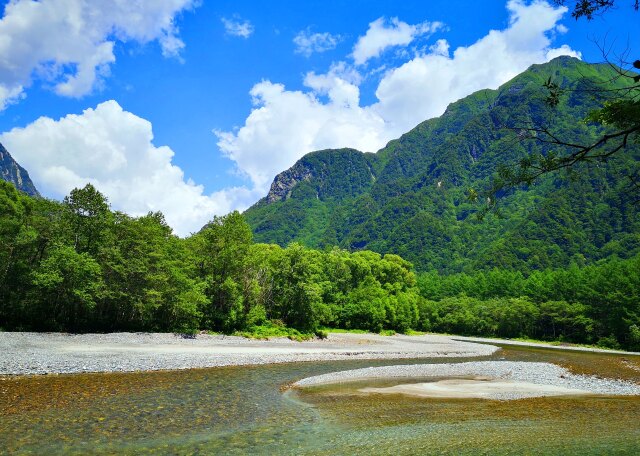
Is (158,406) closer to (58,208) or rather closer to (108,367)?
(108,367)

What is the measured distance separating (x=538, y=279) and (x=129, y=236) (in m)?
110

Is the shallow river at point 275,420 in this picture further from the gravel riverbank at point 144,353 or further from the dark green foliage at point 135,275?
the dark green foliage at point 135,275

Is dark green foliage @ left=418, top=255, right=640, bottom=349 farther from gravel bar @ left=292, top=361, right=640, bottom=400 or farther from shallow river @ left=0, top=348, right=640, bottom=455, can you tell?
shallow river @ left=0, top=348, right=640, bottom=455

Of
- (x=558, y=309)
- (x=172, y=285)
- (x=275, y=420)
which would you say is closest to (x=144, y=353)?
(x=172, y=285)

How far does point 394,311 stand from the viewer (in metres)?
84.1

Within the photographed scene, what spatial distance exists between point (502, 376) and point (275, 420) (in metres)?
23.1

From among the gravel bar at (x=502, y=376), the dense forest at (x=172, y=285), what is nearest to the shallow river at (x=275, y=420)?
the gravel bar at (x=502, y=376)

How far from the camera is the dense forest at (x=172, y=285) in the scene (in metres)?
40.4

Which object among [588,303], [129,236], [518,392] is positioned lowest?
[518,392]

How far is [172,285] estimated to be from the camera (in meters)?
47.2

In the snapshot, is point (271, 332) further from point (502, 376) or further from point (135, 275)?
point (502, 376)

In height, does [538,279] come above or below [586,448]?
above

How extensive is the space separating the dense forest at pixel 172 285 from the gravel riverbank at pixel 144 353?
191 inches

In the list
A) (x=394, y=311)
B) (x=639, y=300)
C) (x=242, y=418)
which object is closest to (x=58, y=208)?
(x=242, y=418)
